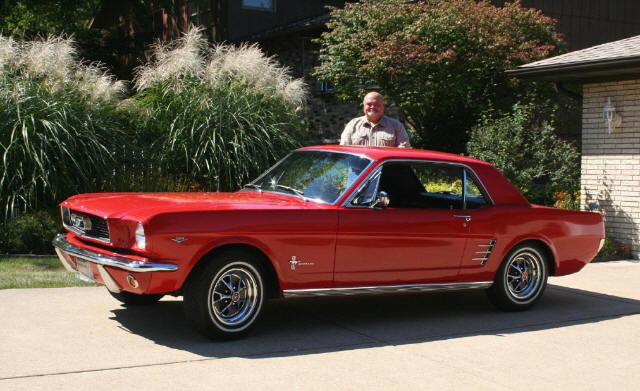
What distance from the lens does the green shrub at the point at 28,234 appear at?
379 inches

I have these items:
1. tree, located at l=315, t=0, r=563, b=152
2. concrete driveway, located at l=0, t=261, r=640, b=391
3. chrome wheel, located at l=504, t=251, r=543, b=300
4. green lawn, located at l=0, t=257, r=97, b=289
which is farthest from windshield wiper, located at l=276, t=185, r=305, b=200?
tree, located at l=315, t=0, r=563, b=152

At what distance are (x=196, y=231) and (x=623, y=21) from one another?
21944 mm

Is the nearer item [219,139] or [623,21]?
[219,139]

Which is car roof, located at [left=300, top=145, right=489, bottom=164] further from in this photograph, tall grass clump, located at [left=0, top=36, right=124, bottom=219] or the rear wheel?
Result: tall grass clump, located at [left=0, top=36, right=124, bottom=219]

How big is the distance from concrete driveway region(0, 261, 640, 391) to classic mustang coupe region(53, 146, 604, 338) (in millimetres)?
344

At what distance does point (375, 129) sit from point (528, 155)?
23.2 ft

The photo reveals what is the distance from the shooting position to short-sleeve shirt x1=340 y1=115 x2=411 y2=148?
841 cm

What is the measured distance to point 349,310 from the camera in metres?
7.32

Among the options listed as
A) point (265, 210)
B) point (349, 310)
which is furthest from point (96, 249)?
point (349, 310)

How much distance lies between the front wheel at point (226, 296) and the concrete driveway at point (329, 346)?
0.15m

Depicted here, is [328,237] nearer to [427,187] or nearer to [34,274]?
[427,187]

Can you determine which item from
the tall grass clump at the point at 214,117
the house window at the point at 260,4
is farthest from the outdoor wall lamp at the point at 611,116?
the house window at the point at 260,4

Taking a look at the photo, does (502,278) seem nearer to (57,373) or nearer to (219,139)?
(57,373)

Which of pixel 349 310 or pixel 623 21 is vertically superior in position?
pixel 623 21
